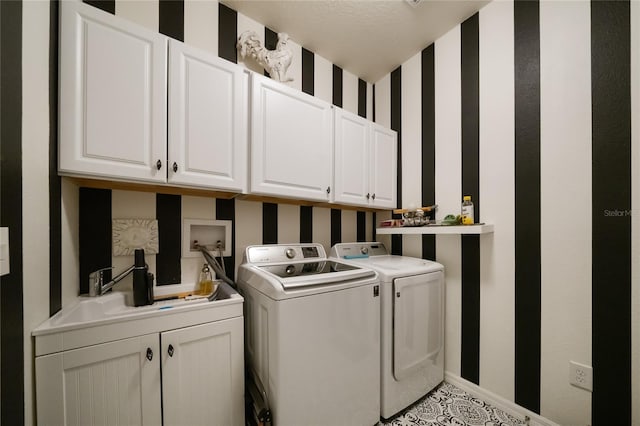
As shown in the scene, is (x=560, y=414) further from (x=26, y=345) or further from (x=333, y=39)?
(x=333, y=39)

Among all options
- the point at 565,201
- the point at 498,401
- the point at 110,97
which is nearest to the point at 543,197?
the point at 565,201

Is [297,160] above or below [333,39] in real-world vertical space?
below

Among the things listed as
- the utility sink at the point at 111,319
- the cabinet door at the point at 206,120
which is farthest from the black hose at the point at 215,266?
the cabinet door at the point at 206,120

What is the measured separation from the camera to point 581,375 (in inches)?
51.1

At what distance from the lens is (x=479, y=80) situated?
178 centimetres

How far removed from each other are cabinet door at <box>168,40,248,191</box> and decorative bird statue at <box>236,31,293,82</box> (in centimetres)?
39

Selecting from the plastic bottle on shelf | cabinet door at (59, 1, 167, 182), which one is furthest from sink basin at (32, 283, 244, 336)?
the plastic bottle on shelf

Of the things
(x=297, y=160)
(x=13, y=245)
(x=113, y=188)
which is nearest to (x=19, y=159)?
(x=13, y=245)

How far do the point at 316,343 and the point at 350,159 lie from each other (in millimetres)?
1400

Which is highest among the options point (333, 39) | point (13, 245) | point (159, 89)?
point (333, 39)

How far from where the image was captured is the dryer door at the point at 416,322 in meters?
1.49

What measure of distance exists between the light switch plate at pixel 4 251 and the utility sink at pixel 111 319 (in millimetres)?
314

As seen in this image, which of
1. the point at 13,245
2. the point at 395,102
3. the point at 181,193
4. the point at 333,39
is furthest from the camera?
the point at 395,102

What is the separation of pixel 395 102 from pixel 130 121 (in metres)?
2.24
